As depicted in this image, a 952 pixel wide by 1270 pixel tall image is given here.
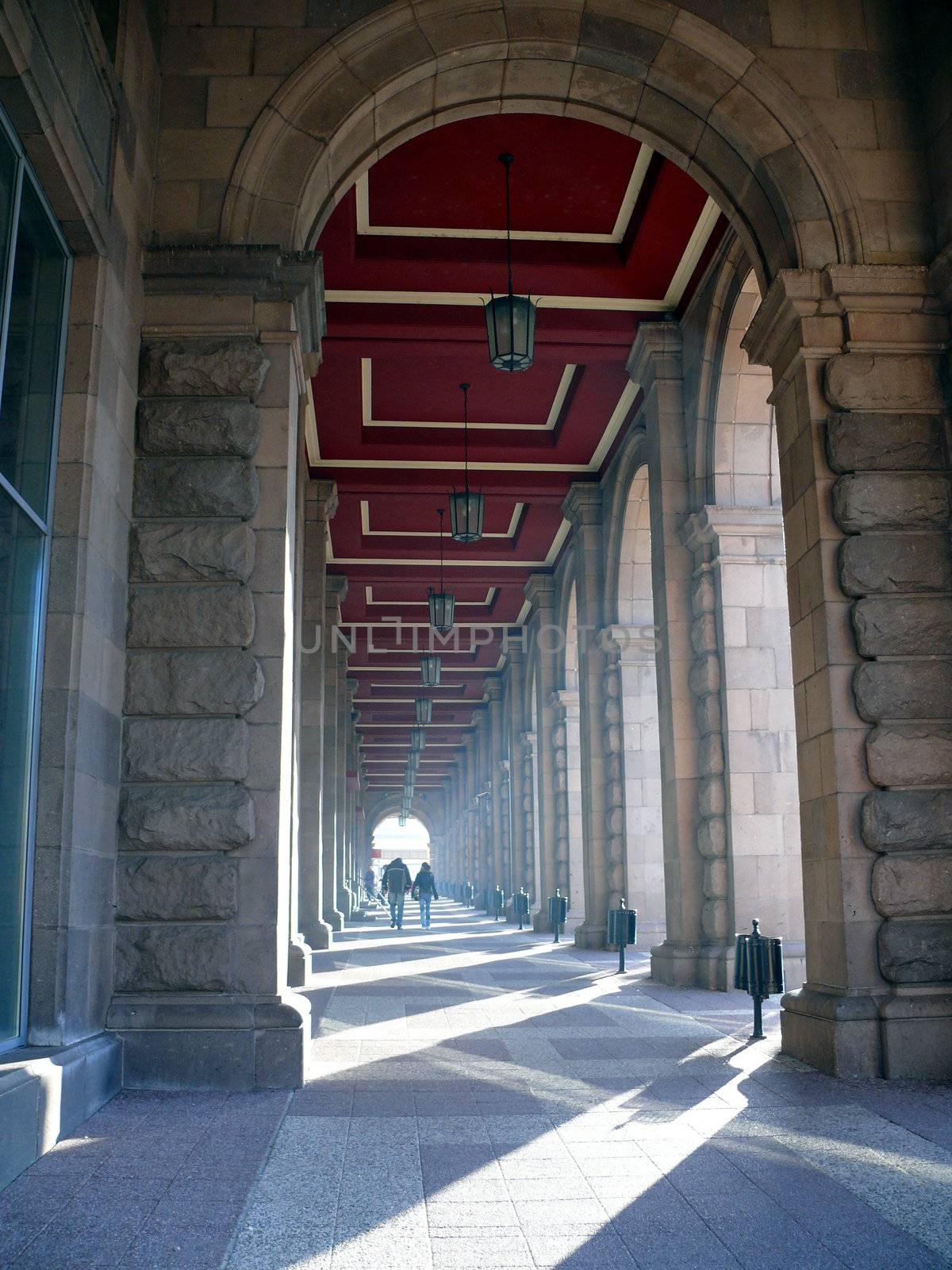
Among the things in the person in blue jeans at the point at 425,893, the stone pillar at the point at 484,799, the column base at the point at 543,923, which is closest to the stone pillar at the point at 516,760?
the person in blue jeans at the point at 425,893

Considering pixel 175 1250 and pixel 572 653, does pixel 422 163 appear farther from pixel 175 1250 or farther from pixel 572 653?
pixel 572 653

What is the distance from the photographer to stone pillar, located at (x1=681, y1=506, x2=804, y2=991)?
974 centimetres

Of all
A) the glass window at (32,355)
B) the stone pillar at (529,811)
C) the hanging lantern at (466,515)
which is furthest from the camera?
the stone pillar at (529,811)

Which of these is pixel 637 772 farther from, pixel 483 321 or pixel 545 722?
pixel 483 321

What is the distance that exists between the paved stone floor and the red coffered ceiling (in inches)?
268

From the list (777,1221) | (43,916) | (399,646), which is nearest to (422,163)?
(43,916)

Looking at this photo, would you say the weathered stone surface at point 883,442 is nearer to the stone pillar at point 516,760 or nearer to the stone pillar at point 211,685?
the stone pillar at point 211,685

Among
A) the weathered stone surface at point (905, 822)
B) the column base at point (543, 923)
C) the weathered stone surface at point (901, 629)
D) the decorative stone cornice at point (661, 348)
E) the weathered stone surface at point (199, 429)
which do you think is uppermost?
the decorative stone cornice at point (661, 348)

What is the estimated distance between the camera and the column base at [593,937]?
14.7 m

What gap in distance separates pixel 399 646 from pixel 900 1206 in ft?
71.6

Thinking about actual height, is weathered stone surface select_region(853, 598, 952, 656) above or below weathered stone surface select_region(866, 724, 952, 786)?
above

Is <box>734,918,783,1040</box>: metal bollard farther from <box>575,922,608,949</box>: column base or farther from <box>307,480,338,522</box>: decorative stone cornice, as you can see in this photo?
<box>307,480,338,522</box>: decorative stone cornice

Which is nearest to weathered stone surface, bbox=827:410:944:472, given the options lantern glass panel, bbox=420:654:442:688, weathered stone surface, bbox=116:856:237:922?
weathered stone surface, bbox=116:856:237:922

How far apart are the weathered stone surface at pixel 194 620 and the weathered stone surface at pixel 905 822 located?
11.5ft
